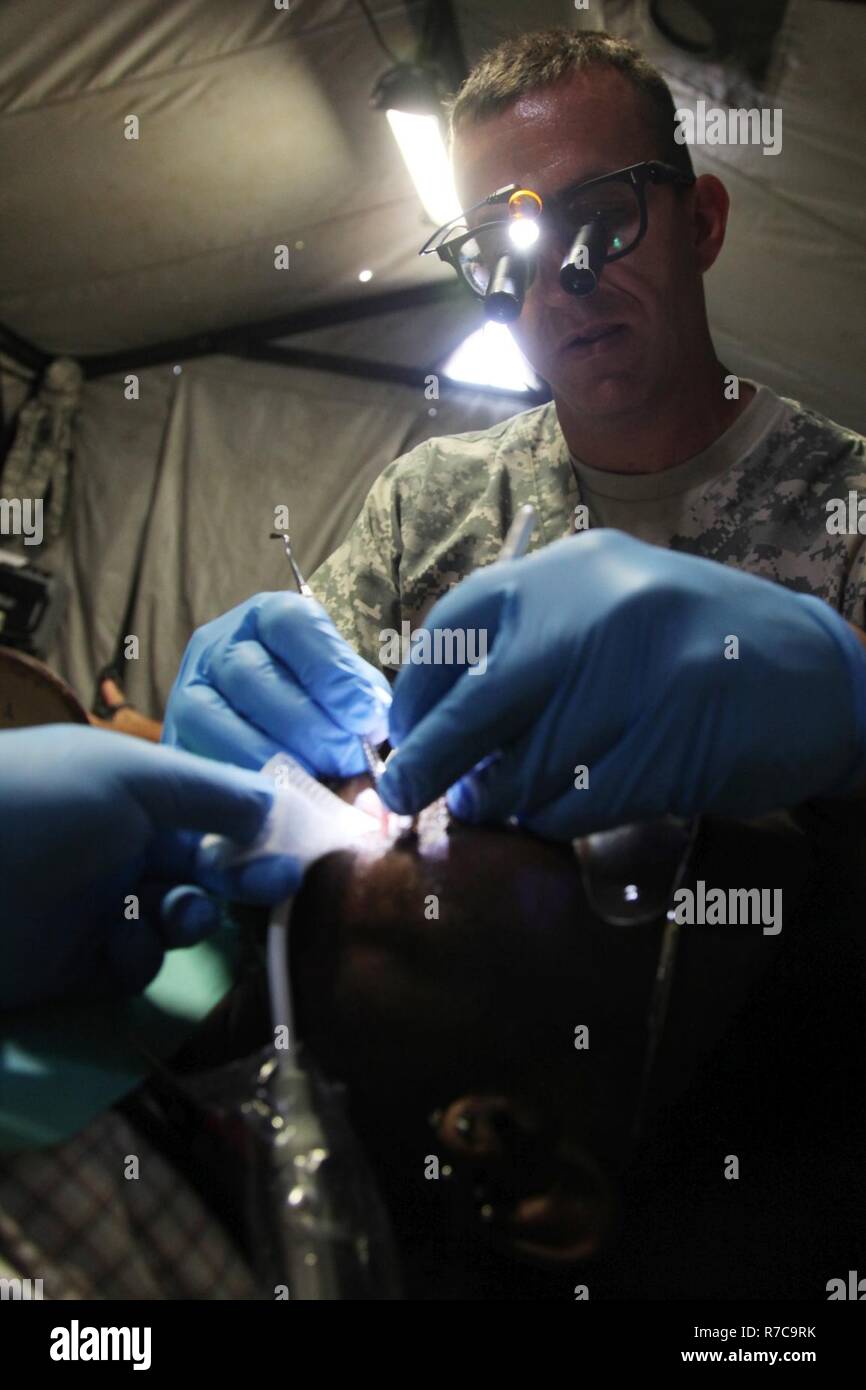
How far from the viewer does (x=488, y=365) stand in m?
1.33

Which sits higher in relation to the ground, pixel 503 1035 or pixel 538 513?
pixel 538 513

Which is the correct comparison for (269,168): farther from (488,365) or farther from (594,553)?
(594,553)

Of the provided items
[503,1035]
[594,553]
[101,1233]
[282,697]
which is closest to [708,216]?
[594,553]

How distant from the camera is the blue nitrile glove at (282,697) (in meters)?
0.71

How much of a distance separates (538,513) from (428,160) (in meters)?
0.46

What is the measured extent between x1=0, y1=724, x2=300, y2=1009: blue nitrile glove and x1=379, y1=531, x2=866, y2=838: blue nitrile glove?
0.11 metres

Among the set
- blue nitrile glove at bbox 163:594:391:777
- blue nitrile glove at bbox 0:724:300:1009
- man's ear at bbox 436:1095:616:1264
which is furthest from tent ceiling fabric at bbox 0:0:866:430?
man's ear at bbox 436:1095:616:1264

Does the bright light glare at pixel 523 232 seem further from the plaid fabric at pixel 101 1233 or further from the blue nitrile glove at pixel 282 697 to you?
the plaid fabric at pixel 101 1233

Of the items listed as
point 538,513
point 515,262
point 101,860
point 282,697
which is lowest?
point 101,860

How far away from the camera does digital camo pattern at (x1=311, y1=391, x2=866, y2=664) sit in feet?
3.10

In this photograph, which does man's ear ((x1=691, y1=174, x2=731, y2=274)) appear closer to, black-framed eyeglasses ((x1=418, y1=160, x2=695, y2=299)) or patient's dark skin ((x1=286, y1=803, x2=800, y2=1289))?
black-framed eyeglasses ((x1=418, y1=160, x2=695, y2=299))

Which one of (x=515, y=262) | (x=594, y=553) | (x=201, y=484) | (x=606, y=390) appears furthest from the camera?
(x=201, y=484)

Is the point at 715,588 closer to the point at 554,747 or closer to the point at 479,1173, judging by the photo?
the point at 554,747

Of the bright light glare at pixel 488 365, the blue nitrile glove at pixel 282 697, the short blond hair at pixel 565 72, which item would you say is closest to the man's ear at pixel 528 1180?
the blue nitrile glove at pixel 282 697
